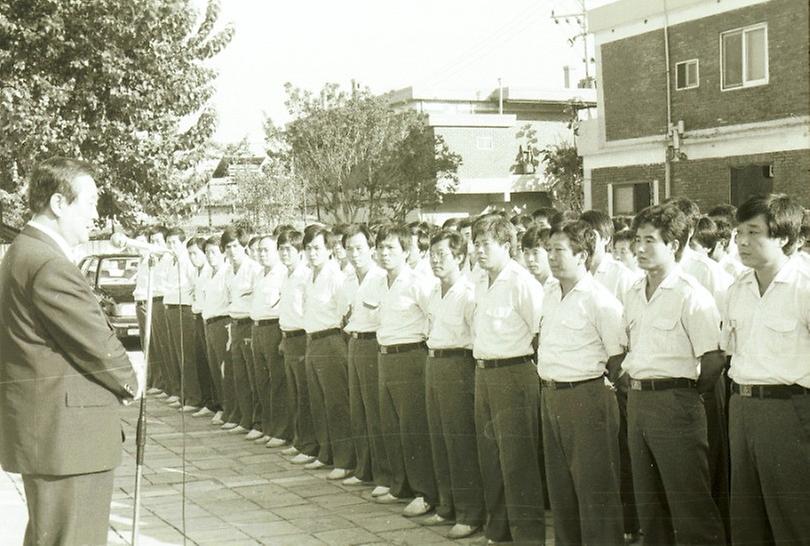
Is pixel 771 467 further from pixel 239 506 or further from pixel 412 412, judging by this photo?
pixel 239 506

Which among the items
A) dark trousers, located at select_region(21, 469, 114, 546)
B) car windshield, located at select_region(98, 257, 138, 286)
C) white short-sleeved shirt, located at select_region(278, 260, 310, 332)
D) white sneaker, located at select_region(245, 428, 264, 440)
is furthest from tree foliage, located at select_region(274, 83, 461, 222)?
dark trousers, located at select_region(21, 469, 114, 546)

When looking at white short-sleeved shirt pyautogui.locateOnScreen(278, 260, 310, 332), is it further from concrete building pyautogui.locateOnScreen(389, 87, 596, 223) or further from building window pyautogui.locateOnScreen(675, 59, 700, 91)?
concrete building pyautogui.locateOnScreen(389, 87, 596, 223)

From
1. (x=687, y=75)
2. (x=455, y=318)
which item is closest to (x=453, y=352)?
(x=455, y=318)

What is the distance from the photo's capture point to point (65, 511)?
4164mm

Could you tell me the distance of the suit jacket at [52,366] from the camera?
4.11 metres

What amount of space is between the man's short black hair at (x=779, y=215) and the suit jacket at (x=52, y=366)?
300 centimetres

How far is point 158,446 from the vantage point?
9.90 metres

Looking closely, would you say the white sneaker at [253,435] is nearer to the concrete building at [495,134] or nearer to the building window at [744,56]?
the building window at [744,56]

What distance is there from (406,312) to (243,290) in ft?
11.4

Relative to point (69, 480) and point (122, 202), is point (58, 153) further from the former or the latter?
point (69, 480)

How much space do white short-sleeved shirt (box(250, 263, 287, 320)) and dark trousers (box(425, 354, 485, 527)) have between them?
3.18 m

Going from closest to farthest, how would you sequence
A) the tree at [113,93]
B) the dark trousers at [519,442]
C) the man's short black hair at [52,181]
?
the man's short black hair at [52,181]
the dark trousers at [519,442]
the tree at [113,93]

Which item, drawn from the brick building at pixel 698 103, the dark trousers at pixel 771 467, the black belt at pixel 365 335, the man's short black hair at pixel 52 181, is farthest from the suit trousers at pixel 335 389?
the brick building at pixel 698 103

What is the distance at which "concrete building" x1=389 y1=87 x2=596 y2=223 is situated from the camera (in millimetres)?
41125
